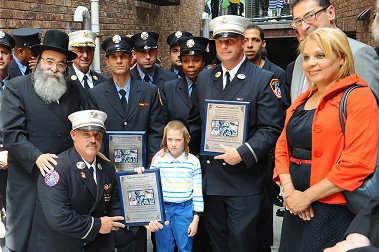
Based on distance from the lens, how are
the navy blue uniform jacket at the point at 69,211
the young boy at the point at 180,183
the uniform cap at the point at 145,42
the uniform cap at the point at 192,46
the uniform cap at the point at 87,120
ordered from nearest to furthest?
the navy blue uniform jacket at the point at 69,211 → the uniform cap at the point at 87,120 → the young boy at the point at 180,183 → the uniform cap at the point at 192,46 → the uniform cap at the point at 145,42

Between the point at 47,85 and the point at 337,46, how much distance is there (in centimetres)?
221

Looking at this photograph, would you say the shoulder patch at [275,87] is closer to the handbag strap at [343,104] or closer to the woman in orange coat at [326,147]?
the woman in orange coat at [326,147]

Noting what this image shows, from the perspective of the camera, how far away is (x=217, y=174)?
3598 mm

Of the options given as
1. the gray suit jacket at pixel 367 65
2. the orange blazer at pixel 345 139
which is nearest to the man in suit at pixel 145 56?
the gray suit jacket at pixel 367 65

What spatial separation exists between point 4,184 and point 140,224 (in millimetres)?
1426

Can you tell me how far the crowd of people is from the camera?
2.66m

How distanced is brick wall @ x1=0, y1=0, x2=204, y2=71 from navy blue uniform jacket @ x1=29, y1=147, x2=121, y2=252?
291 centimetres

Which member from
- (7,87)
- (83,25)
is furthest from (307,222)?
(83,25)

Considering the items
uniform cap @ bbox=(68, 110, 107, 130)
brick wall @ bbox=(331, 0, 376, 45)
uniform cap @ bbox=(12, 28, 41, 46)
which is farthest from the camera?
brick wall @ bbox=(331, 0, 376, 45)

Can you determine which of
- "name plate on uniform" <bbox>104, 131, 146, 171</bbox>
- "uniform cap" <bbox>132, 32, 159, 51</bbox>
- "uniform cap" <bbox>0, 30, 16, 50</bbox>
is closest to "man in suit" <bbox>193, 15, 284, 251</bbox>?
"name plate on uniform" <bbox>104, 131, 146, 171</bbox>

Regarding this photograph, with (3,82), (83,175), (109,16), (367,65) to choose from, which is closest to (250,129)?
(367,65)

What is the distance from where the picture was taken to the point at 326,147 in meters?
2.54

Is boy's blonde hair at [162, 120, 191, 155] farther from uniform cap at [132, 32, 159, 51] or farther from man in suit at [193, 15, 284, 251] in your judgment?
uniform cap at [132, 32, 159, 51]

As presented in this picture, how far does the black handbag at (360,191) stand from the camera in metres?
2.43
